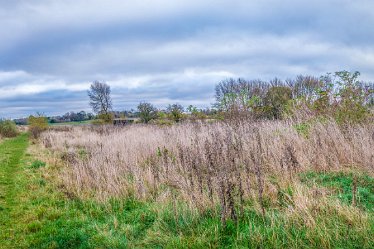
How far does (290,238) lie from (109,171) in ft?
17.6

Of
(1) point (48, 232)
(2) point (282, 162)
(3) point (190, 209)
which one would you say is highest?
(2) point (282, 162)

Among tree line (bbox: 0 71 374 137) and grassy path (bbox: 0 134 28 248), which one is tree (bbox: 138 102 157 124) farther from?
grassy path (bbox: 0 134 28 248)

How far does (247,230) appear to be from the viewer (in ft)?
13.3

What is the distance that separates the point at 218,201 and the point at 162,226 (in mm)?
947

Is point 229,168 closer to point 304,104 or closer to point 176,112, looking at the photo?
point 304,104

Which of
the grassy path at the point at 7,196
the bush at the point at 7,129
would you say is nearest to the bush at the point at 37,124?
the bush at the point at 7,129

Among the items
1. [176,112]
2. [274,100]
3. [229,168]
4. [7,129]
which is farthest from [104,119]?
[229,168]

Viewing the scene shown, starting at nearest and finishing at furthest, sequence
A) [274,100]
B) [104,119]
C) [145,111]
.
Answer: [274,100] < [145,111] < [104,119]

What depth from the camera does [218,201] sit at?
4.93 metres

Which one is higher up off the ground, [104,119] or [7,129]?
[104,119]

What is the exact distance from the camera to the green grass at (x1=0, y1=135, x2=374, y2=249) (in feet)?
12.0

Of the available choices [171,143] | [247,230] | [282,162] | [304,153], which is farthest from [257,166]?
[171,143]

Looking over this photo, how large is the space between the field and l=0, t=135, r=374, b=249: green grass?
15 mm

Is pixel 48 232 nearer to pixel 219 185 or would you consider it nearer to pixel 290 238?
pixel 219 185
